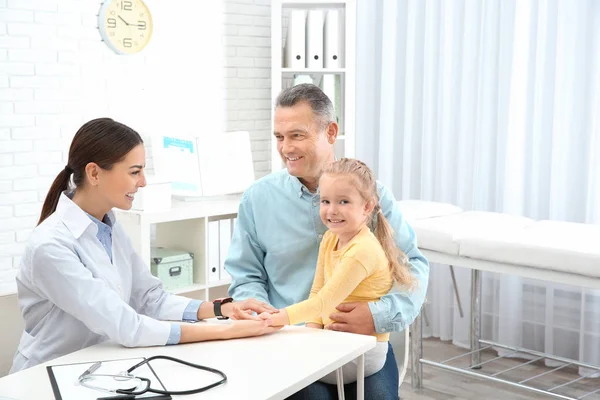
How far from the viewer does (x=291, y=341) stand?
1.97 meters

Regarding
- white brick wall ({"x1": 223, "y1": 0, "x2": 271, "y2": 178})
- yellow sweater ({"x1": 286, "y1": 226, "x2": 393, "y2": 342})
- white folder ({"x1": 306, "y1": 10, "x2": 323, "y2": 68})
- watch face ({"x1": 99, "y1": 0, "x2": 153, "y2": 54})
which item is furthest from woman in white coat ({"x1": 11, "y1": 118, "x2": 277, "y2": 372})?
white brick wall ({"x1": 223, "y1": 0, "x2": 271, "y2": 178})

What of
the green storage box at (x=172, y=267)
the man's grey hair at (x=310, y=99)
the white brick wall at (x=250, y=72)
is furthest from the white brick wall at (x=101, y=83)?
the man's grey hair at (x=310, y=99)

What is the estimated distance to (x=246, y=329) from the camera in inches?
78.1

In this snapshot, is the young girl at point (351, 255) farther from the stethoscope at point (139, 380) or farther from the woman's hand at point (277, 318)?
the stethoscope at point (139, 380)

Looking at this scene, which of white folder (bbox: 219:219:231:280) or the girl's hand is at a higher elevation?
the girl's hand

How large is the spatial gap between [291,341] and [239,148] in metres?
2.57

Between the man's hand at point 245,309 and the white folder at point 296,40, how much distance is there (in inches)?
103

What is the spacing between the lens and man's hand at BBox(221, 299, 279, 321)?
214cm

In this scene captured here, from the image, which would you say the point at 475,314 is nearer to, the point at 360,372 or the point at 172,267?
the point at 172,267

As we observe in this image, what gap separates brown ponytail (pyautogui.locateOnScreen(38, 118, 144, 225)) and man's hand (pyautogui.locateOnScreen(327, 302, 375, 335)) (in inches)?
27.9

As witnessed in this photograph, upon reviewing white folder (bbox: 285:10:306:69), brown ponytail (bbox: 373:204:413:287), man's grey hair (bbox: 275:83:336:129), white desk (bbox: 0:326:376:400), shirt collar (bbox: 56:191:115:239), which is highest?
white folder (bbox: 285:10:306:69)

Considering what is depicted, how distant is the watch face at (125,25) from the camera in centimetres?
415

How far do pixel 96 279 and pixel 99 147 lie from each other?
1.20 ft

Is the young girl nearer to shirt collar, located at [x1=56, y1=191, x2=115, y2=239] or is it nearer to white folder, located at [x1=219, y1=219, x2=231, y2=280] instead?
shirt collar, located at [x1=56, y1=191, x2=115, y2=239]
